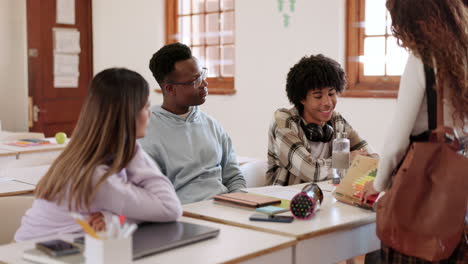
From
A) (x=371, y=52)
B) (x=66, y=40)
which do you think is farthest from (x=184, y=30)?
(x=371, y=52)

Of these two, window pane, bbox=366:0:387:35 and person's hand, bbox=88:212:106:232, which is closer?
person's hand, bbox=88:212:106:232

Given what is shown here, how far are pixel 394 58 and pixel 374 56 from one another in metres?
0.17

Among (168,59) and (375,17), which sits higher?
(375,17)

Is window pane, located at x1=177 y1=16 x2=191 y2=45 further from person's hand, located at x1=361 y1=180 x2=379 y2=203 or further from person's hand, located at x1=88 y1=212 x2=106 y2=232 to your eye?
person's hand, located at x1=88 y1=212 x2=106 y2=232

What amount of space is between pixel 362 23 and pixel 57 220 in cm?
374

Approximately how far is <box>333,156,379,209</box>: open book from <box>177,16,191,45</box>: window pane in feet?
14.3

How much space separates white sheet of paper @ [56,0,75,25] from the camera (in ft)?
23.0

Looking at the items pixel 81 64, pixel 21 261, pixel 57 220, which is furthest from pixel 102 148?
pixel 81 64

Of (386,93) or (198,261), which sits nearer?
(198,261)

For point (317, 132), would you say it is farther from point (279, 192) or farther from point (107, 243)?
point (107, 243)

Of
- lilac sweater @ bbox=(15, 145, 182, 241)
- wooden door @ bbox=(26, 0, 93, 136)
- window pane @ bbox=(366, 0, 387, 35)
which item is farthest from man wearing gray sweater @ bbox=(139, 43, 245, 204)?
wooden door @ bbox=(26, 0, 93, 136)

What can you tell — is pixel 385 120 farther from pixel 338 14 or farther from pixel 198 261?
pixel 198 261

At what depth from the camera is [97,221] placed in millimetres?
1777

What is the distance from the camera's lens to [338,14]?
16.9 feet
